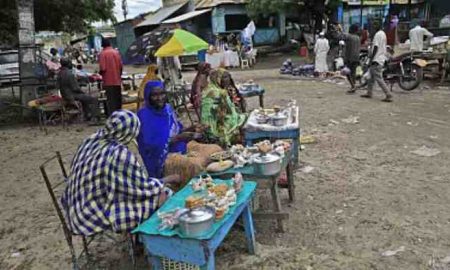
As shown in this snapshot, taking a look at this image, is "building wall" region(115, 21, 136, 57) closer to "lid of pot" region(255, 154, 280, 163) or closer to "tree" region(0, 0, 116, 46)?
"tree" region(0, 0, 116, 46)

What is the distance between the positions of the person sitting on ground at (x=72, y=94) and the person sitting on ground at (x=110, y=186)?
641 centimetres

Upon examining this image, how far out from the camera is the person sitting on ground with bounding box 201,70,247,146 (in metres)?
5.06

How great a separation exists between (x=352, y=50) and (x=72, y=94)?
6.71 m

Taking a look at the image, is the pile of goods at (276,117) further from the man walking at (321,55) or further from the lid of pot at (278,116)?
the man walking at (321,55)

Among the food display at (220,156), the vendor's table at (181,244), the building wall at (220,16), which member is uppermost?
the building wall at (220,16)

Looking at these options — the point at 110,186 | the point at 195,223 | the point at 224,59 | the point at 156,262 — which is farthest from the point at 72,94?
the point at 224,59

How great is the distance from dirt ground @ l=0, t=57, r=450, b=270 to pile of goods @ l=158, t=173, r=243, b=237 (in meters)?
0.65

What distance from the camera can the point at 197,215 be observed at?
8.40 feet

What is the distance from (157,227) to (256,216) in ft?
4.17

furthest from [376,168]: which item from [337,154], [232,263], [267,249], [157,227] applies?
[157,227]

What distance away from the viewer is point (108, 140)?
290 cm

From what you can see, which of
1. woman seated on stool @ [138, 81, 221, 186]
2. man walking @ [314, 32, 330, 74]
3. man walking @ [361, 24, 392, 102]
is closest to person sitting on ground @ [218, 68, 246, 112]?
woman seated on stool @ [138, 81, 221, 186]

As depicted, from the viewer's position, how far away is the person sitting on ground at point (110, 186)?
2811 millimetres

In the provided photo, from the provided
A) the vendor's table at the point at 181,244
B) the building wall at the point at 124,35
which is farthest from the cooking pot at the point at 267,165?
the building wall at the point at 124,35
